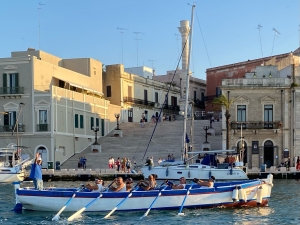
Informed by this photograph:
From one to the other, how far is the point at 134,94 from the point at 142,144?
54.0 feet

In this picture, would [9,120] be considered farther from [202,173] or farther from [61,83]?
[202,173]

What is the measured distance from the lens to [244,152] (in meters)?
53.8

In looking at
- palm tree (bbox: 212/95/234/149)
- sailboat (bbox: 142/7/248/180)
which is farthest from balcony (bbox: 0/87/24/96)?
palm tree (bbox: 212/95/234/149)

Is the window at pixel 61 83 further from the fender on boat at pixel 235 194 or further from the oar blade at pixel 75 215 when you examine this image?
the fender on boat at pixel 235 194

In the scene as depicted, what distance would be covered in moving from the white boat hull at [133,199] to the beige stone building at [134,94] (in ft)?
140

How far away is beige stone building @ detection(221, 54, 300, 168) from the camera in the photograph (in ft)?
175

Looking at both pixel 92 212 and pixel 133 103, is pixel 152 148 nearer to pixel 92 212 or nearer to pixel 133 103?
pixel 133 103

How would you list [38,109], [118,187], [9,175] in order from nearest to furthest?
[118,187] < [9,175] < [38,109]

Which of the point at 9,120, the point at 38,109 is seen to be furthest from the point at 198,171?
the point at 9,120

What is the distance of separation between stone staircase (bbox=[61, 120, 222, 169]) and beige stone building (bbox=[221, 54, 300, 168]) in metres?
3.21

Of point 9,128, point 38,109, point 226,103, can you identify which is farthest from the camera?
point 38,109

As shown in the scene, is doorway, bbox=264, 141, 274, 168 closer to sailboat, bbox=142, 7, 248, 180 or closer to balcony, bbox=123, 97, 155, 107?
sailboat, bbox=142, 7, 248, 180

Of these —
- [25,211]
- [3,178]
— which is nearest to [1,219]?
[25,211]

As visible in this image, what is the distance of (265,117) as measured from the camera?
5434cm
